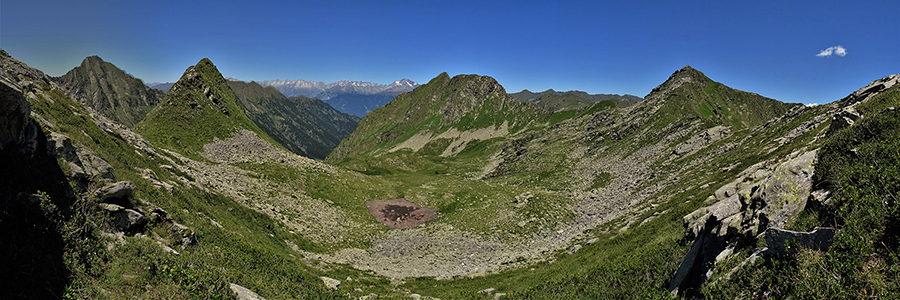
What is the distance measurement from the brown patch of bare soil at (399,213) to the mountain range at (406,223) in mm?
361

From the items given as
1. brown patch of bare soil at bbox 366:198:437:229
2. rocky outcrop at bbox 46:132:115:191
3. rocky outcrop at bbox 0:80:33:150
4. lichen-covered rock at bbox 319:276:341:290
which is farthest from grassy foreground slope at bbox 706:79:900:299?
brown patch of bare soil at bbox 366:198:437:229

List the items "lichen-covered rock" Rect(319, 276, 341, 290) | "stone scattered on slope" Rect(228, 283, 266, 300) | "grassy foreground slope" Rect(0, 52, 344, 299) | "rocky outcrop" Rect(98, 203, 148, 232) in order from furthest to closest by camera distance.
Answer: "lichen-covered rock" Rect(319, 276, 341, 290), "rocky outcrop" Rect(98, 203, 148, 232), "stone scattered on slope" Rect(228, 283, 266, 300), "grassy foreground slope" Rect(0, 52, 344, 299)

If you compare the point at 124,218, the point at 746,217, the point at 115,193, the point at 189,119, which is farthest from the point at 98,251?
the point at 189,119

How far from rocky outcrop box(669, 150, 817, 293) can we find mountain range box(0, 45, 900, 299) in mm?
81

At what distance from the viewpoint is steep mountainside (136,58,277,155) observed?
175 ft

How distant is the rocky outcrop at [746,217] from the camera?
1141 centimetres

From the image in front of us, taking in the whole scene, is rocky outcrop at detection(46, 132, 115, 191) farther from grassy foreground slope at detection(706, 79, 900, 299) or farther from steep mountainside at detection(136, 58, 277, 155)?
steep mountainside at detection(136, 58, 277, 155)

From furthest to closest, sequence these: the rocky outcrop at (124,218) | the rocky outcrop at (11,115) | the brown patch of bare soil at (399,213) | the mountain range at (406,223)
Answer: the brown patch of bare soil at (399,213)
the rocky outcrop at (124,218)
the rocky outcrop at (11,115)
the mountain range at (406,223)

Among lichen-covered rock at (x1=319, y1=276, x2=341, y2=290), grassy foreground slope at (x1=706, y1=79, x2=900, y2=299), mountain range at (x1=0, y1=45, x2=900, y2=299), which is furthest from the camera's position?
lichen-covered rock at (x1=319, y1=276, x2=341, y2=290)

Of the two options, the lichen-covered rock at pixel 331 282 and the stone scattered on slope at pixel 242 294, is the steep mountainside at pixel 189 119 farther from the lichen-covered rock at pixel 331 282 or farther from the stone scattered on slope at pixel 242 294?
the stone scattered on slope at pixel 242 294

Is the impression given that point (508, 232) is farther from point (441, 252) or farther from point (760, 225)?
point (760, 225)

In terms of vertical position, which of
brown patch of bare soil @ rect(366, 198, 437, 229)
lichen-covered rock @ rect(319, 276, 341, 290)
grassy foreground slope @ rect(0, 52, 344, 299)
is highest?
grassy foreground slope @ rect(0, 52, 344, 299)

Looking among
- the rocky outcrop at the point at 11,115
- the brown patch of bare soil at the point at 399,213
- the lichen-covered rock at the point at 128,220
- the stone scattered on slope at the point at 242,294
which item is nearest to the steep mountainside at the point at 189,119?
the brown patch of bare soil at the point at 399,213

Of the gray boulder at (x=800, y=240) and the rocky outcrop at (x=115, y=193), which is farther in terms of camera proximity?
the rocky outcrop at (x=115, y=193)
